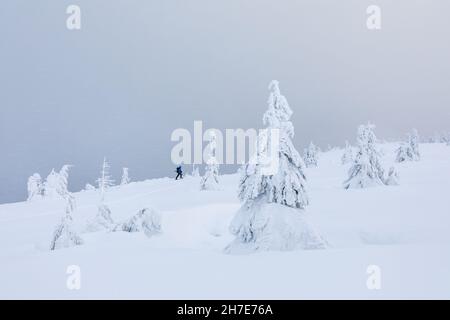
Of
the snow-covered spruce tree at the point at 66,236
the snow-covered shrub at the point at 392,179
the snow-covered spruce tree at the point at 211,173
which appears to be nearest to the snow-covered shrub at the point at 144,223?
the snow-covered spruce tree at the point at 66,236

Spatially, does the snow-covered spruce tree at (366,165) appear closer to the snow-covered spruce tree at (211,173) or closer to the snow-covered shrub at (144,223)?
the snow-covered spruce tree at (211,173)

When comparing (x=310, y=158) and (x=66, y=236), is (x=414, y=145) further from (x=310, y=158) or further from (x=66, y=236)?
(x=66, y=236)

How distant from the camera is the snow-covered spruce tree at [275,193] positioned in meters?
13.9

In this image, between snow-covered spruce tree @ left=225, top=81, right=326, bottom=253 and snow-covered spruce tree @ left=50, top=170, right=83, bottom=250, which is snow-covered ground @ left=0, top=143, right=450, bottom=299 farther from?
snow-covered spruce tree @ left=50, top=170, right=83, bottom=250

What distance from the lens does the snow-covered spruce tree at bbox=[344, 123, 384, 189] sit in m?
29.7

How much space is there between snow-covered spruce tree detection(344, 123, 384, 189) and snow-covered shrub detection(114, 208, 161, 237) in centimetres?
1703

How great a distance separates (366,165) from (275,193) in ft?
58.8

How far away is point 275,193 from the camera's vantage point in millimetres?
14711

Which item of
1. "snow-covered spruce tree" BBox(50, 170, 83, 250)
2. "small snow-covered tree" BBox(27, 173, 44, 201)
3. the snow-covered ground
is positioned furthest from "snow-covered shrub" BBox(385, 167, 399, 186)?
"small snow-covered tree" BBox(27, 173, 44, 201)

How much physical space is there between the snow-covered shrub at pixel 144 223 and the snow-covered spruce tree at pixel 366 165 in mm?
17033

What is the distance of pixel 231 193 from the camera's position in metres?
36.3

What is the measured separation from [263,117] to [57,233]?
1272 cm
